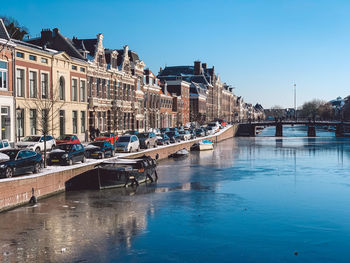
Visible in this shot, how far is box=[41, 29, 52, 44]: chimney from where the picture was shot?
59.8 meters

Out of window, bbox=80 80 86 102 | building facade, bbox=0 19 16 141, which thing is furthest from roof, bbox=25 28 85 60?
building facade, bbox=0 19 16 141

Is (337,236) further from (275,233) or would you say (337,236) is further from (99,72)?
(99,72)

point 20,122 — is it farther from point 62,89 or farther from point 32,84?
point 62,89

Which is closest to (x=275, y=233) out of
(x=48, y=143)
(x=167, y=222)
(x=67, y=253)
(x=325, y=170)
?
(x=167, y=222)

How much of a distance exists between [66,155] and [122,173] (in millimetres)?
4313

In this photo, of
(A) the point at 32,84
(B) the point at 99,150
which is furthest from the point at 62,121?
(B) the point at 99,150

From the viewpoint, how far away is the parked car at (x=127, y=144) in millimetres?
46781

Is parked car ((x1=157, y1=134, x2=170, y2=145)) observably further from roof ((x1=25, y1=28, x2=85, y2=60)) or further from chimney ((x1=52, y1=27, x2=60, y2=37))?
chimney ((x1=52, y1=27, x2=60, y2=37))

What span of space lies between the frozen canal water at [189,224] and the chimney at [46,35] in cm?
3027

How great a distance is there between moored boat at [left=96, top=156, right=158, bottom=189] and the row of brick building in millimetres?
5734

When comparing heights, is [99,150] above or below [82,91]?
below

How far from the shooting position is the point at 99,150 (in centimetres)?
3991

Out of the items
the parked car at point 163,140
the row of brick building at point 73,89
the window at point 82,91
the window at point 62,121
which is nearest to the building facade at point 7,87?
the row of brick building at point 73,89

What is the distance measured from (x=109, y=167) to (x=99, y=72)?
31.9 metres
